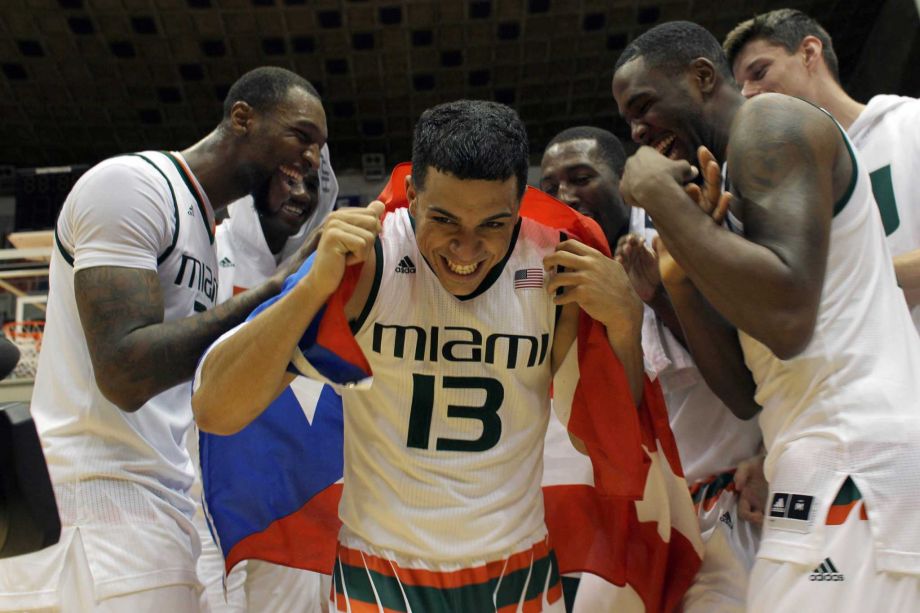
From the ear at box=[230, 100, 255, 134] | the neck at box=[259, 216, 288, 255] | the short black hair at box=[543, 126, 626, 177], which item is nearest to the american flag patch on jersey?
the ear at box=[230, 100, 255, 134]

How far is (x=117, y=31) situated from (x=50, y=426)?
8045mm

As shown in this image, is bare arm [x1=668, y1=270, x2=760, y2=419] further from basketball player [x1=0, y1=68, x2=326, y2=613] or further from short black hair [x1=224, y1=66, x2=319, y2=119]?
short black hair [x1=224, y1=66, x2=319, y2=119]

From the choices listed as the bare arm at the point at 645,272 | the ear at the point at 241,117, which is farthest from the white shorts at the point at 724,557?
the ear at the point at 241,117

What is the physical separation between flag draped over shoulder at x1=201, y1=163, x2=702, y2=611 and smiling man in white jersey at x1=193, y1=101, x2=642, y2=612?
0.33ft

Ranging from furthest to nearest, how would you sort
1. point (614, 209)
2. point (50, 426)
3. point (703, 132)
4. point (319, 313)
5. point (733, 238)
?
1. point (614, 209)
2. point (703, 132)
3. point (50, 426)
4. point (319, 313)
5. point (733, 238)

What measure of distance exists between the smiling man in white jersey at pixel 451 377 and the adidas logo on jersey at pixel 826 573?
685mm

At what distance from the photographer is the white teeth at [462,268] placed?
2.05 m

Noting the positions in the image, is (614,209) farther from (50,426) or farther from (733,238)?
(50,426)

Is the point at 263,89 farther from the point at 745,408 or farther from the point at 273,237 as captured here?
the point at 745,408

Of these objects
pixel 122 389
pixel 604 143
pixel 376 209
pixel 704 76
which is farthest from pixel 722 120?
pixel 122 389

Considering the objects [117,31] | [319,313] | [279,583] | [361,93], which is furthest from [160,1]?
[319,313]

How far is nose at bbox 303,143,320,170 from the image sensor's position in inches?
125

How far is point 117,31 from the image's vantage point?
30.2 feet

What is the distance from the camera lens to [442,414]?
212cm
